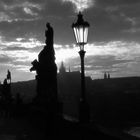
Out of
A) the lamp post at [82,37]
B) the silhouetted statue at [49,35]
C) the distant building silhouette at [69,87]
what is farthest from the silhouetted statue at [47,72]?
the distant building silhouette at [69,87]

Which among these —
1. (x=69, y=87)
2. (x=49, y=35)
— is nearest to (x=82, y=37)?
(x=49, y=35)

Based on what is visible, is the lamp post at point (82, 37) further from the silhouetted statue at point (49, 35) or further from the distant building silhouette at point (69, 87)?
the distant building silhouette at point (69, 87)

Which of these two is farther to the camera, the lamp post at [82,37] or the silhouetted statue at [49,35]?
the silhouetted statue at [49,35]

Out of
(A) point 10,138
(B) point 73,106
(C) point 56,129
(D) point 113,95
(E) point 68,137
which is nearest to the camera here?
(E) point 68,137

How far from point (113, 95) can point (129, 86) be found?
2273 cm

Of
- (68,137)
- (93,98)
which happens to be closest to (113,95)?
(93,98)

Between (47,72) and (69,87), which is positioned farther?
(69,87)

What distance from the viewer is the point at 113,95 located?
12544cm

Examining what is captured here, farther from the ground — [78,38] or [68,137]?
[78,38]

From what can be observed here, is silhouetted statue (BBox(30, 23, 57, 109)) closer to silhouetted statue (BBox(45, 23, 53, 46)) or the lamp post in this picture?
silhouetted statue (BBox(45, 23, 53, 46))

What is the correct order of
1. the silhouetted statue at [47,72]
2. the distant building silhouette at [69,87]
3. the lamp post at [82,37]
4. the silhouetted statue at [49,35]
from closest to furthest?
the lamp post at [82,37]
the silhouetted statue at [47,72]
the silhouetted statue at [49,35]
the distant building silhouette at [69,87]

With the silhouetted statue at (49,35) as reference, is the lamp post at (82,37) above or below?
below

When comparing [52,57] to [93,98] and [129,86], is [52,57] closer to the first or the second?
[93,98]

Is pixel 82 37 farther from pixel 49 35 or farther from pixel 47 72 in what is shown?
pixel 49 35
